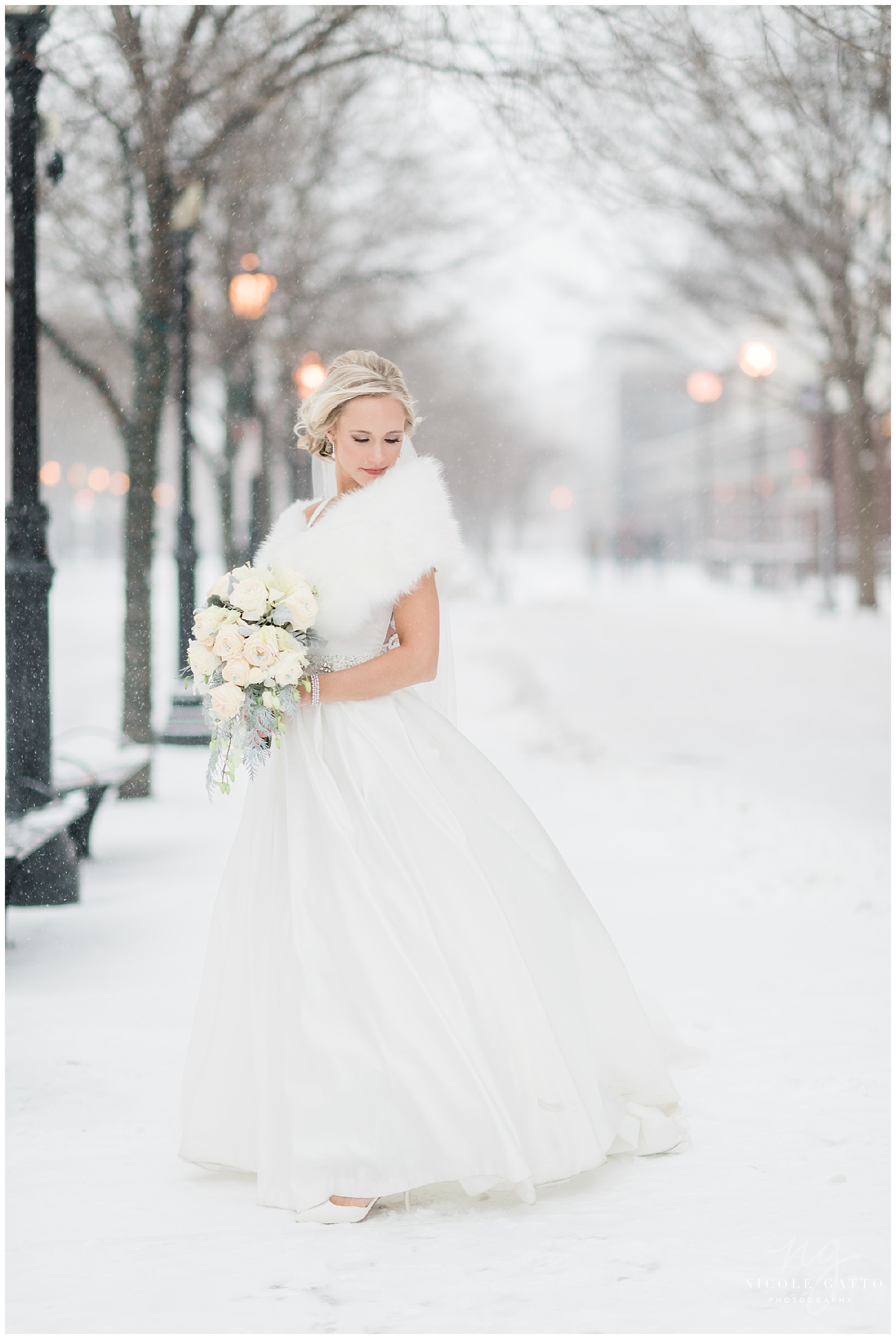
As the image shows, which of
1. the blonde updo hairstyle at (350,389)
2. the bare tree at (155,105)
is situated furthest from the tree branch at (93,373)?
the blonde updo hairstyle at (350,389)

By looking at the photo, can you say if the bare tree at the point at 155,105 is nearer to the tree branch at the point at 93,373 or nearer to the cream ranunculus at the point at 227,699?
the tree branch at the point at 93,373

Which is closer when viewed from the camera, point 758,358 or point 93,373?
point 93,373

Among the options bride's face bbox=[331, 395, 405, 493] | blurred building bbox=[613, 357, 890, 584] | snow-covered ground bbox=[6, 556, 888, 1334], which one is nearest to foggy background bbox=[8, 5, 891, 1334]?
snow-covered ground bbox=[6, 556, 888, 1334]

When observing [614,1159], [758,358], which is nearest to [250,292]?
[614,1159]

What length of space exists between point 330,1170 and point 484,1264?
43 centimetres

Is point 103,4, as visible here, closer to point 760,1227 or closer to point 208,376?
point 760,1227

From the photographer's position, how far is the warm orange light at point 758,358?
20.0 m

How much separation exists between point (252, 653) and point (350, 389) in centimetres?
80

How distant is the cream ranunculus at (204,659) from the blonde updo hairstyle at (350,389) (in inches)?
28.8

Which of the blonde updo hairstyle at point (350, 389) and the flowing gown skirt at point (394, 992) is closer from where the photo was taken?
the flowing gown skirt at point (394, 992)

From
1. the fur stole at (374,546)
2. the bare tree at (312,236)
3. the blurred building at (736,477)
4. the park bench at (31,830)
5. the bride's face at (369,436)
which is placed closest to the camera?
the fur stole at (374,546)

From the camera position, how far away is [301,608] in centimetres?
338

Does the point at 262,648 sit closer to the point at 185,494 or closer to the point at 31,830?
the point at 31,830

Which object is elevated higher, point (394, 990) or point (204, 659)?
point (204, 659)
